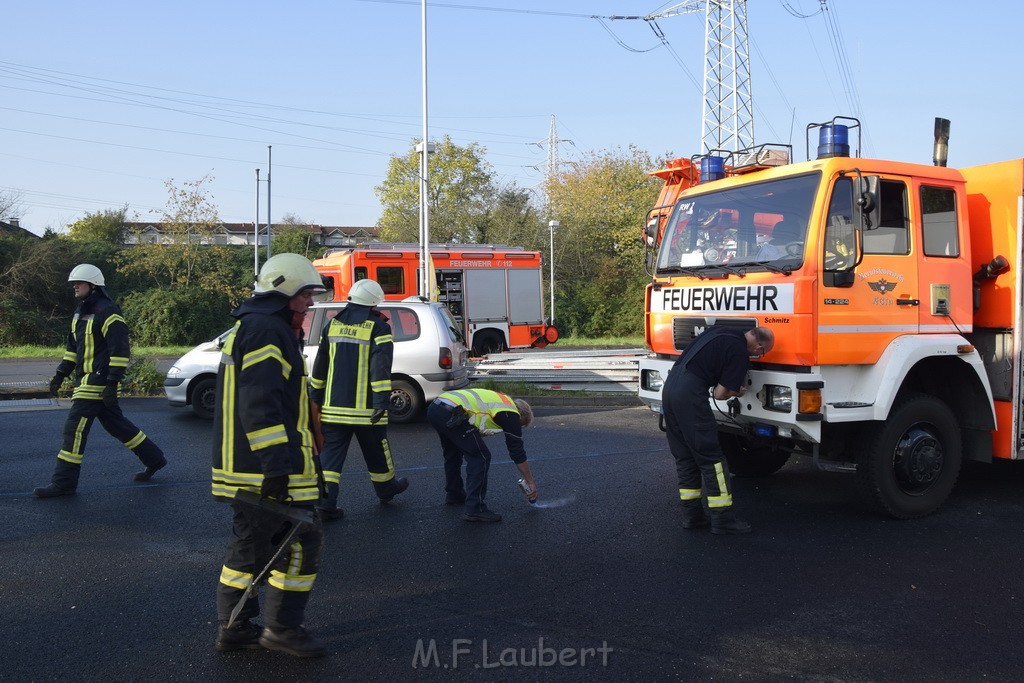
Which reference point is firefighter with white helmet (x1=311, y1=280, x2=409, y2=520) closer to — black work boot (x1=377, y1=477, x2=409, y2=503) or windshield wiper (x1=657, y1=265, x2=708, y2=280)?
black work boot (x1=377, y1=477, x2=409, y2=503)

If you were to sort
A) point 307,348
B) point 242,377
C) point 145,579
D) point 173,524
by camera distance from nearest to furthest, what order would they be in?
1. point 242,377
2. point 145,579
3. point 173,524
4. point 307,348

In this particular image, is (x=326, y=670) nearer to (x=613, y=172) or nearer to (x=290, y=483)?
(x=290, y=483)

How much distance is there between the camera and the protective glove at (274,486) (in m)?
3.87

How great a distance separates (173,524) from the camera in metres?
6.44

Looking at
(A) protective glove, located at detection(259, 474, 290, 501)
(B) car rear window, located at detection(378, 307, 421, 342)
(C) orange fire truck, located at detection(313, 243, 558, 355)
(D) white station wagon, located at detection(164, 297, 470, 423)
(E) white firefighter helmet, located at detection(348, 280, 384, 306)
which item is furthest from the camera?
(C) orange fire truck, located at detection(313, 243, 558, 355)

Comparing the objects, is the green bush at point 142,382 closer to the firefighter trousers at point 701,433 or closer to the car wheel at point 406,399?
the car wheel at point 406,399

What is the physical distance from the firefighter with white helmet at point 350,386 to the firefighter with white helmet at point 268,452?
7.93 ft

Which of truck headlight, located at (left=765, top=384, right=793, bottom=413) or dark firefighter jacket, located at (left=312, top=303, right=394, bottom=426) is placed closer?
truck headlight, located at (left=765, top=384, right=793, bottom=413)

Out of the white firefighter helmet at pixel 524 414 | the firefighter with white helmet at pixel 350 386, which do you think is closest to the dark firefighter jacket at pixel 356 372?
the firefighter with white helmet at pixel 350 386

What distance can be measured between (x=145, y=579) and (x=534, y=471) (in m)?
4.02

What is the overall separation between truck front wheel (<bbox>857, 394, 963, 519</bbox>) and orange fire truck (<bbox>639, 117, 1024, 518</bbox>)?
0.01 metres

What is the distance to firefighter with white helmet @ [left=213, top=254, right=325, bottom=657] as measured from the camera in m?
3.90

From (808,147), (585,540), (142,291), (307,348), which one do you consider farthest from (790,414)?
(142,291)

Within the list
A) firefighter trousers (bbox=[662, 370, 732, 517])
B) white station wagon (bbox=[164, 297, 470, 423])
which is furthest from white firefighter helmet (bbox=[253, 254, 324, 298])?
white station wagon (bbox=[164, 297, 470, 423])
